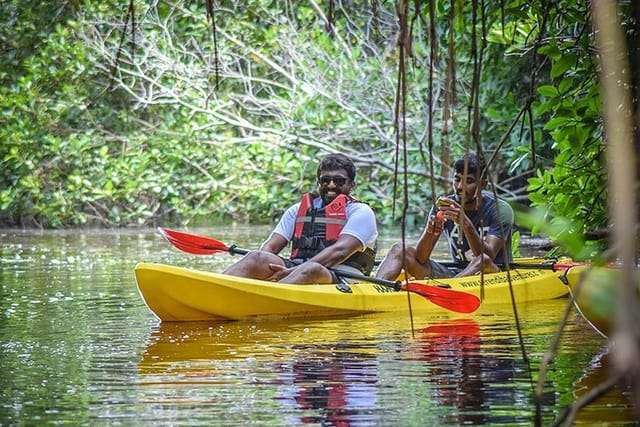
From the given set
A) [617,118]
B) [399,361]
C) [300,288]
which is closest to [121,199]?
[300,288]

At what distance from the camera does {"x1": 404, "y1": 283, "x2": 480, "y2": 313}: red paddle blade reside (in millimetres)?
7539

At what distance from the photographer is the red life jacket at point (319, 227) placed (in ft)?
26.5

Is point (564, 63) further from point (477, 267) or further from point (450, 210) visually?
point (477, 267)

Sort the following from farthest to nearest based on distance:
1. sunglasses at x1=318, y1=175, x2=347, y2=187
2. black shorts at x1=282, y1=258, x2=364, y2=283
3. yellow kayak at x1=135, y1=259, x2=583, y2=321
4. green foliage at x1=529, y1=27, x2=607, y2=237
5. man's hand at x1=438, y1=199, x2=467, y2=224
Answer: sunglasses at x1=318, y1=175, x2=347, y2=187
black shorts at x1=282, y1=258, x2=364, y2=283
man's hand at x1=438, y1=199, x2=467, y2=224
yellow kayak at x1=135, y1=259, x2=583, y2=321
green foliage at x1=529, y1=27, x2=607, y2=237

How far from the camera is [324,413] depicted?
4184mm

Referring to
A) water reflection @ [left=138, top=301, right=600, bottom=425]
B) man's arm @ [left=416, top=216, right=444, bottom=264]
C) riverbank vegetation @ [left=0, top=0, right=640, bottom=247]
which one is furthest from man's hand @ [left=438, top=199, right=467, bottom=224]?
riverbank vegetation @ [left=0, top=0, right=640, bottom=247]

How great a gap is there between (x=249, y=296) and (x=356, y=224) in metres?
0.85

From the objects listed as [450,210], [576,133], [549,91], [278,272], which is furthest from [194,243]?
[576,133]

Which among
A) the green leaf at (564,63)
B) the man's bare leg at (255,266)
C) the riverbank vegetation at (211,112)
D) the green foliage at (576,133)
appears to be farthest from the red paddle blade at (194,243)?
the riverbank vegetation at (211,112)

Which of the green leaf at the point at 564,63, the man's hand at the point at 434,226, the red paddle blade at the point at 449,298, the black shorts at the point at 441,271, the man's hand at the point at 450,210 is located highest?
the green leaf at the point at 564,63

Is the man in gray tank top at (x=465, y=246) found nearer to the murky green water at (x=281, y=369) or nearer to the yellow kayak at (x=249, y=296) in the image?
the yellow kayak at (x=249, y=296)

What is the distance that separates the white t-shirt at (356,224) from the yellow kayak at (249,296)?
12.0 inches

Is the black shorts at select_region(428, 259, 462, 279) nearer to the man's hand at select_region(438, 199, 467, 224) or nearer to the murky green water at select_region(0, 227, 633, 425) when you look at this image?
the murky green water at select_region(0, 227, 633, 425)

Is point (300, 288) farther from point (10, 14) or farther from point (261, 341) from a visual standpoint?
point (10, 14)
